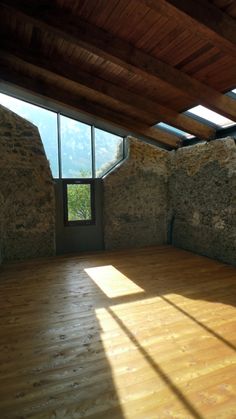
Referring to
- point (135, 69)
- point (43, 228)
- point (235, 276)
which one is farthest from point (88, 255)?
point (135, 69)

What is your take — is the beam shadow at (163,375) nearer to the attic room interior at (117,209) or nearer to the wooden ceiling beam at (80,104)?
the attic room interior at (117,209)

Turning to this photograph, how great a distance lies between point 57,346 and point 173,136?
16.7ft

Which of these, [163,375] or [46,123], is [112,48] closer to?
[46,123]

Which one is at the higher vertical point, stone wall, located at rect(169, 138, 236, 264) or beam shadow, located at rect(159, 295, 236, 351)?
stone wall, located at rect(169, 138, 236, 264)

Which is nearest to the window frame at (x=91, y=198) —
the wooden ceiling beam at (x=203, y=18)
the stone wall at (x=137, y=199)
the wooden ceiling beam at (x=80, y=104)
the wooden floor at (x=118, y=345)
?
the stone wall at (x=137, y=199)

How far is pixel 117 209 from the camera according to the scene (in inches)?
233

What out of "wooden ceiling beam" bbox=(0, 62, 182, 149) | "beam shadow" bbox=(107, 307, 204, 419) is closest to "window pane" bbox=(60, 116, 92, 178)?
"wooden ceiling beam" bbox=(0, 62, 182, 149)

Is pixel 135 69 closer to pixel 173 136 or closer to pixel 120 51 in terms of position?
pixel 120 51

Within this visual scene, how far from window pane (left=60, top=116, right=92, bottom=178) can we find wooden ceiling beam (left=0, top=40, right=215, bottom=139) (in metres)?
1.25

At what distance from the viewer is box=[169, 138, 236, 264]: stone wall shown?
4.67 metres

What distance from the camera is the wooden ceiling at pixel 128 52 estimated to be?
2498 mm

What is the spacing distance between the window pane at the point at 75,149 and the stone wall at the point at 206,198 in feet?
6.95

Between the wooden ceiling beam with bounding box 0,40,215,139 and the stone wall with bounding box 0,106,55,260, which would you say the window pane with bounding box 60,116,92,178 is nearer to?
the stone wall with bounding box 0,106,55,260

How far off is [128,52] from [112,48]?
21cm
